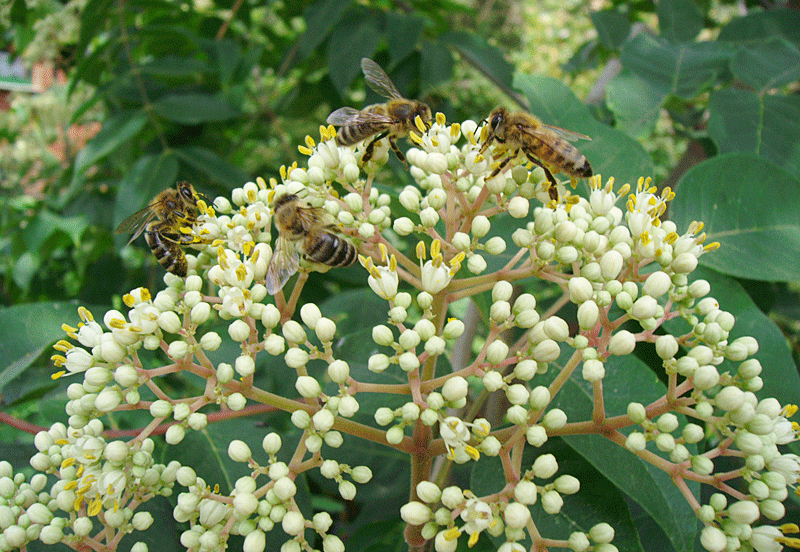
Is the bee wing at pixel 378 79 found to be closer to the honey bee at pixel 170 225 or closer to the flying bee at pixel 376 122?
the flying bee at pixel 376 122

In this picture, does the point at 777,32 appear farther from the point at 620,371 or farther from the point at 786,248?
the point at 620,371

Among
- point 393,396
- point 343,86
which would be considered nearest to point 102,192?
point 343,86

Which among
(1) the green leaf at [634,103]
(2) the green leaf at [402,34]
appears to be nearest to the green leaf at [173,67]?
(2) the green leaf at [402,34]

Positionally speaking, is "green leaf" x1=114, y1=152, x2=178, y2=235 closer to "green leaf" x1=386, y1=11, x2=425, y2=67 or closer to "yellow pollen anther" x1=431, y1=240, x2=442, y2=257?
"green leaf" x1=386, y1=11, x2=425, y2=67

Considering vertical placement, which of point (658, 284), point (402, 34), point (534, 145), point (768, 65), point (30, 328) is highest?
point (534, 145)

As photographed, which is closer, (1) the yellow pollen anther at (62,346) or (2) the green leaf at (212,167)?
(1) the yellow pollen anther at (62,346)

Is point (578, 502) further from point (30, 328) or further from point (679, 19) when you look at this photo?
point (679, 19)

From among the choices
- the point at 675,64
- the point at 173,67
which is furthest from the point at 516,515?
the point at 173,67
